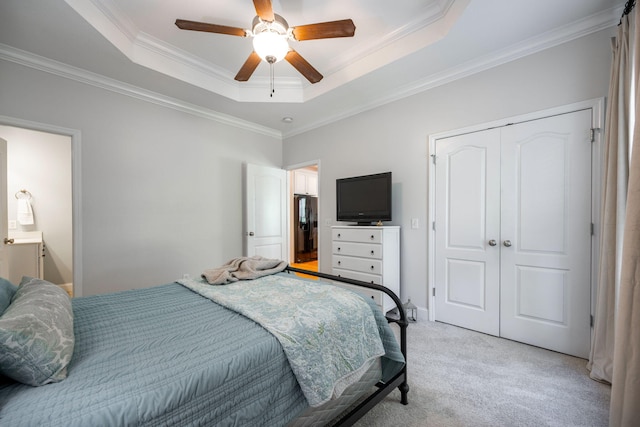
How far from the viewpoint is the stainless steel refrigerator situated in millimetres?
6691

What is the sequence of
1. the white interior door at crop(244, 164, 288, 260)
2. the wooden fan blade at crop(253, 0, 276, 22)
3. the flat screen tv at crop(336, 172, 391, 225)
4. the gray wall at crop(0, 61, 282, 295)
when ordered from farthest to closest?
the white interior door at crop(244, 164, 288, 260), the flat screen tv at crop(336, 172, 391, 225), the gray wall at crop(0, 61, 282, 295), the wooden fan blade at crop(253, 0, 276, 22)

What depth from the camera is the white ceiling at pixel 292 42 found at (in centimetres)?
214

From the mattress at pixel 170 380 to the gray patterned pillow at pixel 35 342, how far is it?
5 centimetres

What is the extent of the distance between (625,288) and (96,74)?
459cm

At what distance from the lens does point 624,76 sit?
1875 millimetres

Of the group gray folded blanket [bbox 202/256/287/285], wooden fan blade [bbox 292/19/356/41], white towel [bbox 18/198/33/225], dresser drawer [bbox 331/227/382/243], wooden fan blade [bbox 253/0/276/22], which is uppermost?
wooden fan blade [bbox 253/0/276/22]

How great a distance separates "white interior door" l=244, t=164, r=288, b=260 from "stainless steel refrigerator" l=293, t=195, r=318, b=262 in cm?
203

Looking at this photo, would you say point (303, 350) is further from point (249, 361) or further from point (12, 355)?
point (12, 355)

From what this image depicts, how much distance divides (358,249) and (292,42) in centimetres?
235

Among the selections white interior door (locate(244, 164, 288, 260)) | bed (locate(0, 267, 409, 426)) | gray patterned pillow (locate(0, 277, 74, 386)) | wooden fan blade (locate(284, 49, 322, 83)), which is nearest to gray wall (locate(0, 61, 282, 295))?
white interior door (locate(244, 164, 288, 260))

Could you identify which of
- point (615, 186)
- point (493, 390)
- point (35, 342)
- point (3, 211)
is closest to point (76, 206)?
point (3, 211)

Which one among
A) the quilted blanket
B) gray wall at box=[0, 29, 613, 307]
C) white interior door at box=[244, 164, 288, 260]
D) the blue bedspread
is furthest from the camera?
white interior door at box=[244, 164, 288, 260]

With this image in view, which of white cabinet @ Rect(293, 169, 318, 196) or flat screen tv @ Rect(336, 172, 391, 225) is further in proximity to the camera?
white cabinet @ Rect(293, 169, 318, 196)

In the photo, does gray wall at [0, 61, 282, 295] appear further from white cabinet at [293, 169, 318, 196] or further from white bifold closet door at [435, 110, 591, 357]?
white bifold closet door at [435, 110, 591, 357]
